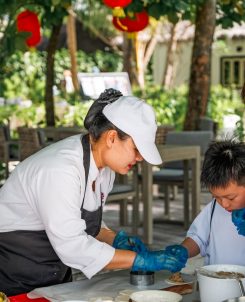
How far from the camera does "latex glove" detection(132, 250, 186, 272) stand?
2562mm

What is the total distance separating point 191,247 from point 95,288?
0.48m

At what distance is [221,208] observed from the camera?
9.30 ft

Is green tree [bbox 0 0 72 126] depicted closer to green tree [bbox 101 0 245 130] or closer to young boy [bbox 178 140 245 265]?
green tree [bbox 101 0 245 130]

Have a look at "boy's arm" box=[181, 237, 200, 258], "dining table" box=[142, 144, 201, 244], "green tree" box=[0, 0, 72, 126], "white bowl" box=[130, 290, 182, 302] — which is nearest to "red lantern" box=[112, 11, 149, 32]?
"green tree" box=[0, 0, 72, 126]

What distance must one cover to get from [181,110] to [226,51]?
9.76 m

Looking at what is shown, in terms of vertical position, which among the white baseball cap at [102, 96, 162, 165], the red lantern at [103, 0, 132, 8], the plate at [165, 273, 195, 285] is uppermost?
the red lantern at [103, 0, 132, 8]

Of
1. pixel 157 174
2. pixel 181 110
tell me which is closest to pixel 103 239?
pixel 157 174

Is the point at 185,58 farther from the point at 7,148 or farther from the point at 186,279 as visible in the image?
the point at 186,279

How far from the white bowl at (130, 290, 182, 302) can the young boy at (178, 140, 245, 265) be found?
398 mm

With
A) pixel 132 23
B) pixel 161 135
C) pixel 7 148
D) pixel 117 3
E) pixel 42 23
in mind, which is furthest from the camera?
pixel 7 148

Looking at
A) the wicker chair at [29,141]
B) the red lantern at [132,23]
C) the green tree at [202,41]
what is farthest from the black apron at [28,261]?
the wicker chair at [29,141]

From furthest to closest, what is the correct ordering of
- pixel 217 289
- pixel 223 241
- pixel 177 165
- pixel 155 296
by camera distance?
pixel 177 165
pixel 223 241
pixel 155 296
pixel 217 289

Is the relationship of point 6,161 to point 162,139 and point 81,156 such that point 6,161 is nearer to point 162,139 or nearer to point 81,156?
point 162,139

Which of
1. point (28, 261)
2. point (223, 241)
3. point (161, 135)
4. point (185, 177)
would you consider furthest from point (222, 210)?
point (161, 135)
